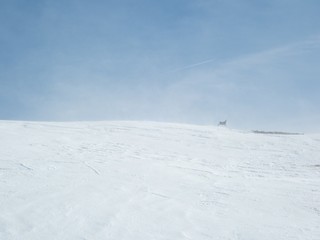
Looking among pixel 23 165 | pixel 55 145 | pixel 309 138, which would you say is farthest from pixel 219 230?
pixel 309 138

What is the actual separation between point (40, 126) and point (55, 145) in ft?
14.6

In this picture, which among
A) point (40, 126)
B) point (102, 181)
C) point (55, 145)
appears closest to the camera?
point (102, 181)

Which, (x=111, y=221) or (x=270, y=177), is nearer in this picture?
(x=111, y=221)

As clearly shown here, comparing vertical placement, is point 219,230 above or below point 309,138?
below

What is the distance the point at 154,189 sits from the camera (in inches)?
249

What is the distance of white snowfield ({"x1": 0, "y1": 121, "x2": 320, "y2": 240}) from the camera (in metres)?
4.54

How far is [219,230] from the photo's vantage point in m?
4.57

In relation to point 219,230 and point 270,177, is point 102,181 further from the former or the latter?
point 270,177

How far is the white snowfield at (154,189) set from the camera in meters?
4.54

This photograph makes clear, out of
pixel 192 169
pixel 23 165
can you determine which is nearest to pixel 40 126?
pixel 23 165

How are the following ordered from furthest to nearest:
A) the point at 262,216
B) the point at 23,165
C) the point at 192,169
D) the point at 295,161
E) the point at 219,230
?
the point at 295,161
the point at 192,169
the point at 23,165
the point at 262,216
the point at 219,230

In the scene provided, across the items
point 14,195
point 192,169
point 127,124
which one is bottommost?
point 14,195

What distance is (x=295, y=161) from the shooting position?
373 inches

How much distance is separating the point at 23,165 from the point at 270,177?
552 cm
